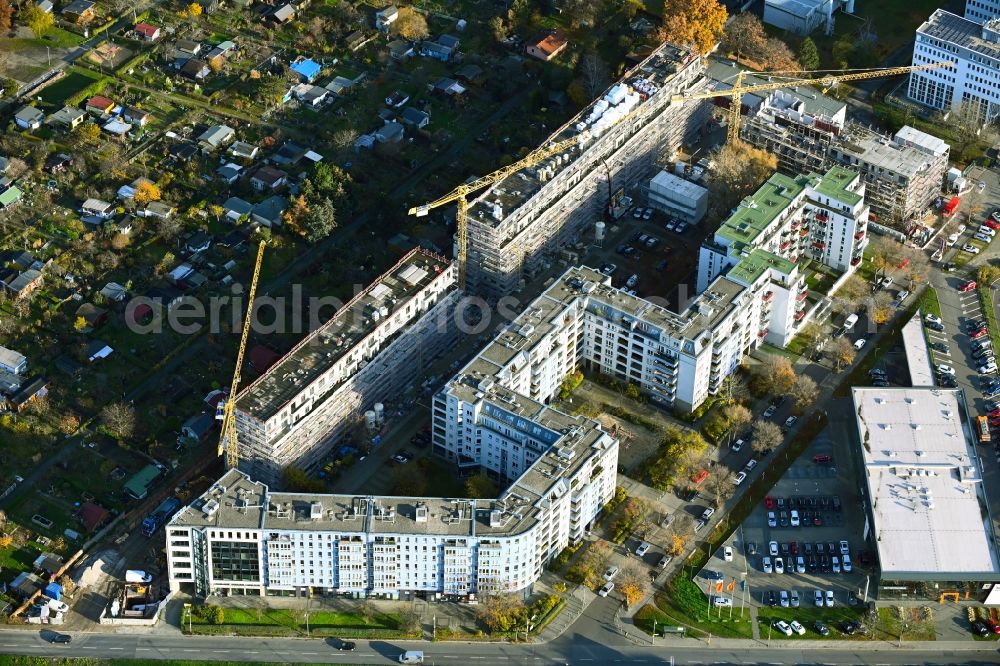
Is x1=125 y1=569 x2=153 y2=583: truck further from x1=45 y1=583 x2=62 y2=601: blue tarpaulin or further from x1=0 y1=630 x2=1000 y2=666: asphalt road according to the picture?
x1=45 y1=583 x2=62 y2=601: blue tarpaulin

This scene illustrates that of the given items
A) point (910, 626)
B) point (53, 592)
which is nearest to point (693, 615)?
point (910, 626)

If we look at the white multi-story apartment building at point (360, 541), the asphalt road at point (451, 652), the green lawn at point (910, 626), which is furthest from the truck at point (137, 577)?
the green lawn at point (910, 626)

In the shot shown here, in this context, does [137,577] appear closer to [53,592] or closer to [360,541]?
[53,592]

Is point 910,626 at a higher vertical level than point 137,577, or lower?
higher

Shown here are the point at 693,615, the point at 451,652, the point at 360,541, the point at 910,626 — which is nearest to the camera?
the point at 360,541

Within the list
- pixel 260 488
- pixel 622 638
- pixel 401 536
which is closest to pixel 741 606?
pixel 622 638

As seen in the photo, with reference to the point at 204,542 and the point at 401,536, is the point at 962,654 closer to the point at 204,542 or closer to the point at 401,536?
the point at 401,536

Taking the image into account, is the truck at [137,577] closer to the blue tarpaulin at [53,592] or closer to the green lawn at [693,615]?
the blue tarpaulin at [53,592]

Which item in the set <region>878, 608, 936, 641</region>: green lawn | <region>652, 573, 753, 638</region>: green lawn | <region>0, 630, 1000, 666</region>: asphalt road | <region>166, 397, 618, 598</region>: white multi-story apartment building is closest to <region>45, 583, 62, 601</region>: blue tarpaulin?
<region>0, 630, 1000, 666</region>: asphalt road
